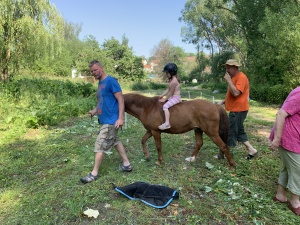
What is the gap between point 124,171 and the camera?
4.39m

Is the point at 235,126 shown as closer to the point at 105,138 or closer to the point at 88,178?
the point at 105,138

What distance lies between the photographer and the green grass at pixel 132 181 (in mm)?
3104

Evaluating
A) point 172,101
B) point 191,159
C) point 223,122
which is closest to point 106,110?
point 172,101

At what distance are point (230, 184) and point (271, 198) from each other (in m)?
0.62

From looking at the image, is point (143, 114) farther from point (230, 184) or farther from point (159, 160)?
point (230, 184)

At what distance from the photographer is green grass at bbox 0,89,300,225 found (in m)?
3.10

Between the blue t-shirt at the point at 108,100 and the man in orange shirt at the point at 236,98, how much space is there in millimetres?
2106

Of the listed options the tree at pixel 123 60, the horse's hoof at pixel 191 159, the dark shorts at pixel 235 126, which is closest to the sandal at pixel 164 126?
the horse's hoof at pixel 191 159

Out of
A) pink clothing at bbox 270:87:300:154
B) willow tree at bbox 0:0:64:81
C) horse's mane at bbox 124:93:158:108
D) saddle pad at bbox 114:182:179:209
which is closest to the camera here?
pink clothing at bbox 270:87:300:154

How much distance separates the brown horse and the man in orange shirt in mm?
180

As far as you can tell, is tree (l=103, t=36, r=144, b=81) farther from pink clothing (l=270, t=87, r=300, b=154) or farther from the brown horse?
pink clothing (l=270, t=87, r=300, b=154)

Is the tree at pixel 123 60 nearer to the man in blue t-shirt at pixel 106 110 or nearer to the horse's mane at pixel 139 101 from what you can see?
the horse's mane at pixel 139 101

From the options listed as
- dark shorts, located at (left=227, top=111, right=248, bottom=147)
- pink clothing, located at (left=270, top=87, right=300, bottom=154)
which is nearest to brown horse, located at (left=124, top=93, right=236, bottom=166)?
dark shorts, located at (left=227, top=111, right=248, bottom=147)

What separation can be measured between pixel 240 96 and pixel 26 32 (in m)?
12.4
